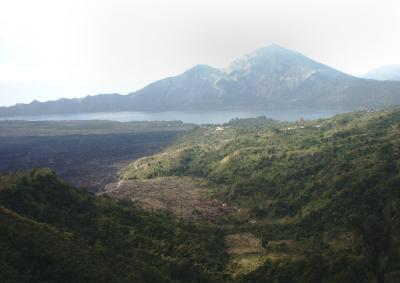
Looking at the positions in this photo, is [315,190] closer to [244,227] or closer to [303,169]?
[303,169]

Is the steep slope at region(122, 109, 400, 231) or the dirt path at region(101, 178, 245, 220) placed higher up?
the steep slope at region(122, 109, 400, 231)

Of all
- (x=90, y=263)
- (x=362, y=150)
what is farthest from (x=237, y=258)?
(x=362, y=150)

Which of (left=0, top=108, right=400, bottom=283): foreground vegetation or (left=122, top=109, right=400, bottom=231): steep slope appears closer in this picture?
(left=0, top=108, right=400, bottom=283): foreground vegetation

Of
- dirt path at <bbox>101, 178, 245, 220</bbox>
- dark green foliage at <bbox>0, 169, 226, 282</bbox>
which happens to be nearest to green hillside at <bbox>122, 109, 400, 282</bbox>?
dirt path at <bbox>101, 178, 245, 220</bbox>

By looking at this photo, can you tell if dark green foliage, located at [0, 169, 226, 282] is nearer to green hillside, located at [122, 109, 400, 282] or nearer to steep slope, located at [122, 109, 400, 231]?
green hillside, located at [122, 109, 400, 282]

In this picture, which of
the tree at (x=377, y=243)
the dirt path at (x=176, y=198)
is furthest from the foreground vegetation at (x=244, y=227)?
the dirt path at (x=176, y=198)

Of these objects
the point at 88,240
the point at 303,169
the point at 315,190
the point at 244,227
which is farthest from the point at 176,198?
the point at 88,240

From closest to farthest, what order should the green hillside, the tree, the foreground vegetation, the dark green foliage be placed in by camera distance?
the tree, the dark green foliage, the foreground vegetation, the green hillside

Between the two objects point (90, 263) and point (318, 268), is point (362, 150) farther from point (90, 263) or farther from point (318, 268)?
point (90, 263)
